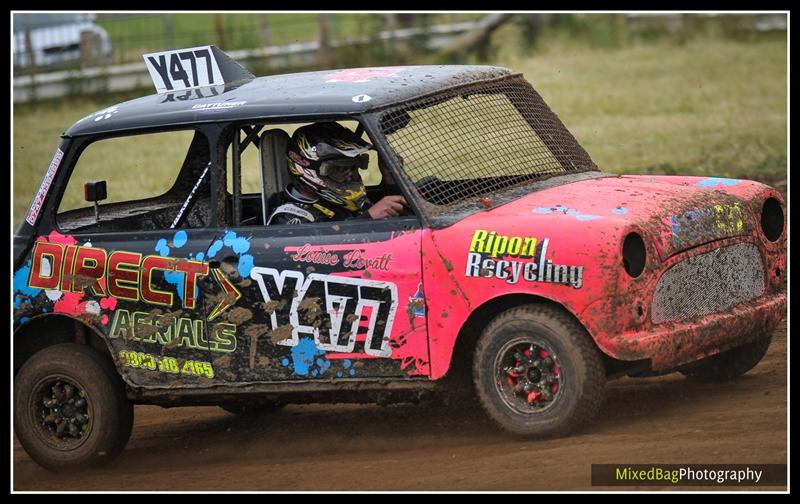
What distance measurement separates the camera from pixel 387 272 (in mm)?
6734

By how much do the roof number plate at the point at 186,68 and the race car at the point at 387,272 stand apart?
0.01m

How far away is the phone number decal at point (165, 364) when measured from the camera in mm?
7281

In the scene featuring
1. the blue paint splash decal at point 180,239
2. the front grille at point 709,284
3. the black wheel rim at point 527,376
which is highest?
the blue paint splash decal at point 180,239

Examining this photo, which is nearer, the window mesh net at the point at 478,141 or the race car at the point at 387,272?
the race car at the point at 387,272

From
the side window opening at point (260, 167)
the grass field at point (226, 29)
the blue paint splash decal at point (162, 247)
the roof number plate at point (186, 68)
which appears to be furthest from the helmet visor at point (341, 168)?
the grass field at point (226, 29)

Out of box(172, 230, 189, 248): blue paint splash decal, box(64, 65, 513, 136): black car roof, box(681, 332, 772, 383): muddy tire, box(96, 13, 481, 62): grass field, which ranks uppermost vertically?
box(96, 13, 481, 62): grass field

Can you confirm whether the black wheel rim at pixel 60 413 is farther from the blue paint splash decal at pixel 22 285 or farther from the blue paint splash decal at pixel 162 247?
the blue paint splash decal at pixel 162 247

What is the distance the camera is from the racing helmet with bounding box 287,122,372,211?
733cm

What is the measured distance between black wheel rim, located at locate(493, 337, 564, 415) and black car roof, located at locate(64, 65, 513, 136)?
1398 millimetres

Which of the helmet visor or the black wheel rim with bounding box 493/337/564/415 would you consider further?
the helmet visor

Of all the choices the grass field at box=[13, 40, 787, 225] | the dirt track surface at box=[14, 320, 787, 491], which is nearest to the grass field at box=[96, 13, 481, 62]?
the grass field at box=[13, 40, 787, 225]

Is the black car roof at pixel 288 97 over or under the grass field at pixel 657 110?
over

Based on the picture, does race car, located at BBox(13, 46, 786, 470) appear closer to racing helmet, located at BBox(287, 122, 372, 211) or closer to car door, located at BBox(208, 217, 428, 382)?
car door, located at BBox(208, 217, 428, 382)

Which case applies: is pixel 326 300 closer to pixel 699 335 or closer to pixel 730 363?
pixel 699 335
